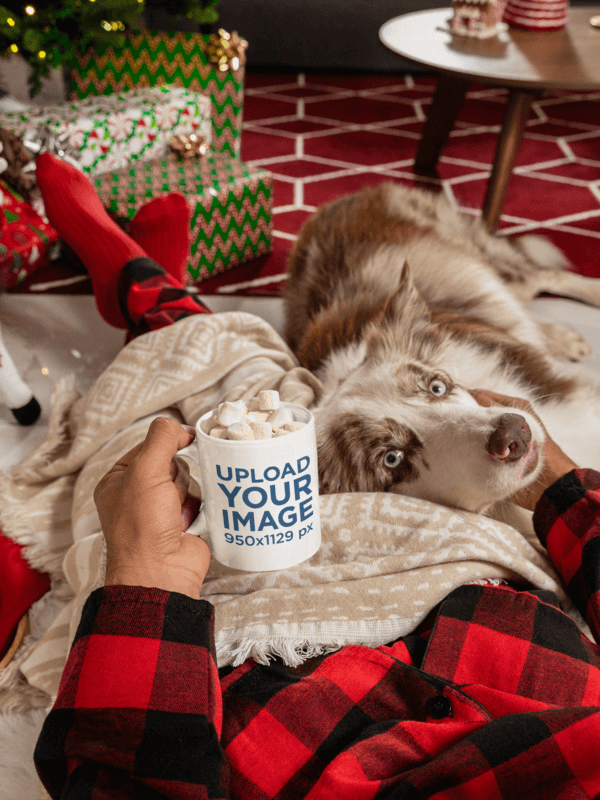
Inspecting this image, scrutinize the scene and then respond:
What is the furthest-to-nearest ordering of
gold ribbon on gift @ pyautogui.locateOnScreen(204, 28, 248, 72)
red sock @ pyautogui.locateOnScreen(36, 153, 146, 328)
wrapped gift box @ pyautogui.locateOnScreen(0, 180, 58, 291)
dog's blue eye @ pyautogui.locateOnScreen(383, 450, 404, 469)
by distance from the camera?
gold ribbon on gift @ pyautogui.locateOnScreen(204, 28, 248, 72) → wrapped gift box @ pyautogui.locateOnScreen(0, 180, 58, 291) → red sock @ pyautogui.locateOnScreen(36, 153, 146, 328) → dog's blue eye @ pyautogui.locateOnScreen(383, 450, 404, 469)

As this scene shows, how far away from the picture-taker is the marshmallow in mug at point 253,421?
636 mm

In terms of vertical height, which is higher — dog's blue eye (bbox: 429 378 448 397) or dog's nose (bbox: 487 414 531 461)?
Result: dog's nose (bbox: 487 414 531 461)

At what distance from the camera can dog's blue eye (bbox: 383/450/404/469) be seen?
102 centimetres

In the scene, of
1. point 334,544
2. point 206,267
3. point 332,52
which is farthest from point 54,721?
point 332,52

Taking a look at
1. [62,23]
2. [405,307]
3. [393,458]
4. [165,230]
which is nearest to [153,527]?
[393,458]

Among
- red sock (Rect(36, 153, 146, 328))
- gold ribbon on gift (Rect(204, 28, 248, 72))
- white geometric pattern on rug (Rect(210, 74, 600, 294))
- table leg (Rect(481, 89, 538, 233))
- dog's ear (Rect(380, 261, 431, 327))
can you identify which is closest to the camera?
dog's ear (Rect(380, 261, 431, 327))

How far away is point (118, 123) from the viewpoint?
229 centimetres

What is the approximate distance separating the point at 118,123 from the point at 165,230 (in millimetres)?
708

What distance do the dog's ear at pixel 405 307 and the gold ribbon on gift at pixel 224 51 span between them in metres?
1.75

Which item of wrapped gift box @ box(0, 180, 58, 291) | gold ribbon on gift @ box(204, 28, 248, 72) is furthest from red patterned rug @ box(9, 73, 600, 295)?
gold ribbon on gift @ box(204, 28, 248, 72)

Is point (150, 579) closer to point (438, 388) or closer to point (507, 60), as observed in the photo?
point (438, 388)

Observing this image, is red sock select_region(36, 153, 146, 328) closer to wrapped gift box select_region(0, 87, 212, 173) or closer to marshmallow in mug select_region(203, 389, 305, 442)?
wrapped gift box select_region(0, 87, 212, 173)

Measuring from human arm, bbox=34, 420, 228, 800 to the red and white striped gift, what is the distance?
2.66 m

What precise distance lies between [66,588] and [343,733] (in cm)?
61
